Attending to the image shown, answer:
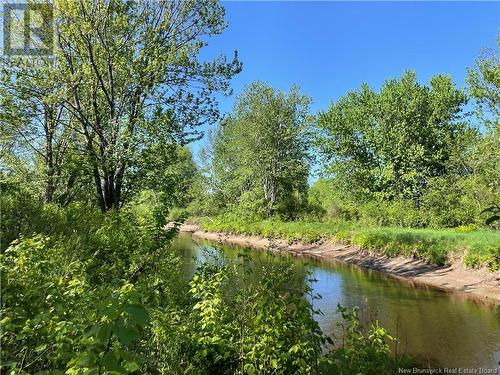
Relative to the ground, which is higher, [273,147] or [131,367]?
[273,147]

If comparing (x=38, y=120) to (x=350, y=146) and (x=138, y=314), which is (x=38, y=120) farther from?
(x=350, y=146)

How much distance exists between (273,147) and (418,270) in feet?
90.1

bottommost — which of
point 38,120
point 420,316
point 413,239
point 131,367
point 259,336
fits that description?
point 420,316

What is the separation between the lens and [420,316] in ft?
45.2

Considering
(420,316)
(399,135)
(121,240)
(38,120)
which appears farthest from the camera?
(399,135)

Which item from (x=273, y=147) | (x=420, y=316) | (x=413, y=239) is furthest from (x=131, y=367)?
(x=273, y=147)

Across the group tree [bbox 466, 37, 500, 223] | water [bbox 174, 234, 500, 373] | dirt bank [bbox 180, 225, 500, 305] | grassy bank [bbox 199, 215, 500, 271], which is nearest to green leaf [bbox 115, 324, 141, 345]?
water [bbox 174, 234, 500, 373]

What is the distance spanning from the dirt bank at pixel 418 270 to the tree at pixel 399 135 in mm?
15013

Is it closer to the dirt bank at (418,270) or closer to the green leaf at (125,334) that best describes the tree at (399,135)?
the dirt bank at (418,270)

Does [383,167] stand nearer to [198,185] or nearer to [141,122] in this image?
[198,185]

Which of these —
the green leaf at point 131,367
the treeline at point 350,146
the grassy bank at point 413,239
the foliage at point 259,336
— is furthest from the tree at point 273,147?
the green leaf at point 131,367

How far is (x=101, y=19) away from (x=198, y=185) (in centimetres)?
4338

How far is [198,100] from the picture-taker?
55.5ft

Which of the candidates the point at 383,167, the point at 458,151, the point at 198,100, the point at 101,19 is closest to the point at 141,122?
the point at 198,100
